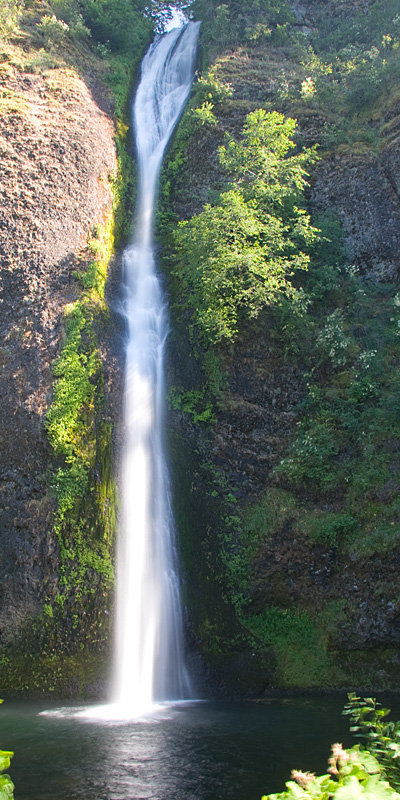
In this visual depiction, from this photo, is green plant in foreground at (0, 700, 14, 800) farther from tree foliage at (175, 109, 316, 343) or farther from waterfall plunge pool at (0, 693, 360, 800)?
tree foliage at (175, 109, 316, 343)

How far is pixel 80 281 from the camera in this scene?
14.4 meters

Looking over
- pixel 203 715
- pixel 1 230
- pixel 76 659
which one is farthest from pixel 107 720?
pixel 1 230

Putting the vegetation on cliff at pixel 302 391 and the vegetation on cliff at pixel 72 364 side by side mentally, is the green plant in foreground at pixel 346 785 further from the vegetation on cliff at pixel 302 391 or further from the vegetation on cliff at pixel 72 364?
the vegetation on cliff at pixel 302 391

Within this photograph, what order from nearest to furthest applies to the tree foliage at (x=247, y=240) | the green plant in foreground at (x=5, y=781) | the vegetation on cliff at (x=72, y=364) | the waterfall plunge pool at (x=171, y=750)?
the green plant in foreground at (x=5, y=781) < the waterfall plunge pool at (x=171, y=750) < the vegetation on cliff at (x=72, y=364) < the tree foliage at (x=247, y=240)

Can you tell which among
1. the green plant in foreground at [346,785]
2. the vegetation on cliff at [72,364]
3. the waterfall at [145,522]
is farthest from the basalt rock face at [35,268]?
the green plant in foreground at [346,785]

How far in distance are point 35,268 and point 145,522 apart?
7.09 metres

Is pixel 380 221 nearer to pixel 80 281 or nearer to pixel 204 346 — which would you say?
pixel 204 346

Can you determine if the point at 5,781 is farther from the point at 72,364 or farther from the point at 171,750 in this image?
the point at 72,364

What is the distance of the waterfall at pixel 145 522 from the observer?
9805 mm

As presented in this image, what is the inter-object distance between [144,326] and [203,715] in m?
9.26

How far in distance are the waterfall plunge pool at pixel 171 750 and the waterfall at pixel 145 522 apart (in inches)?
37.7

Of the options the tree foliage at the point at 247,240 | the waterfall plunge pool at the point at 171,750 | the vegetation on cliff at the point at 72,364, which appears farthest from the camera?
the tree foliage at the point at 247,240

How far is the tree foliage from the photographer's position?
44.3 feet

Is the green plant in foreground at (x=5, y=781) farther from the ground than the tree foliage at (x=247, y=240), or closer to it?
closer to it
